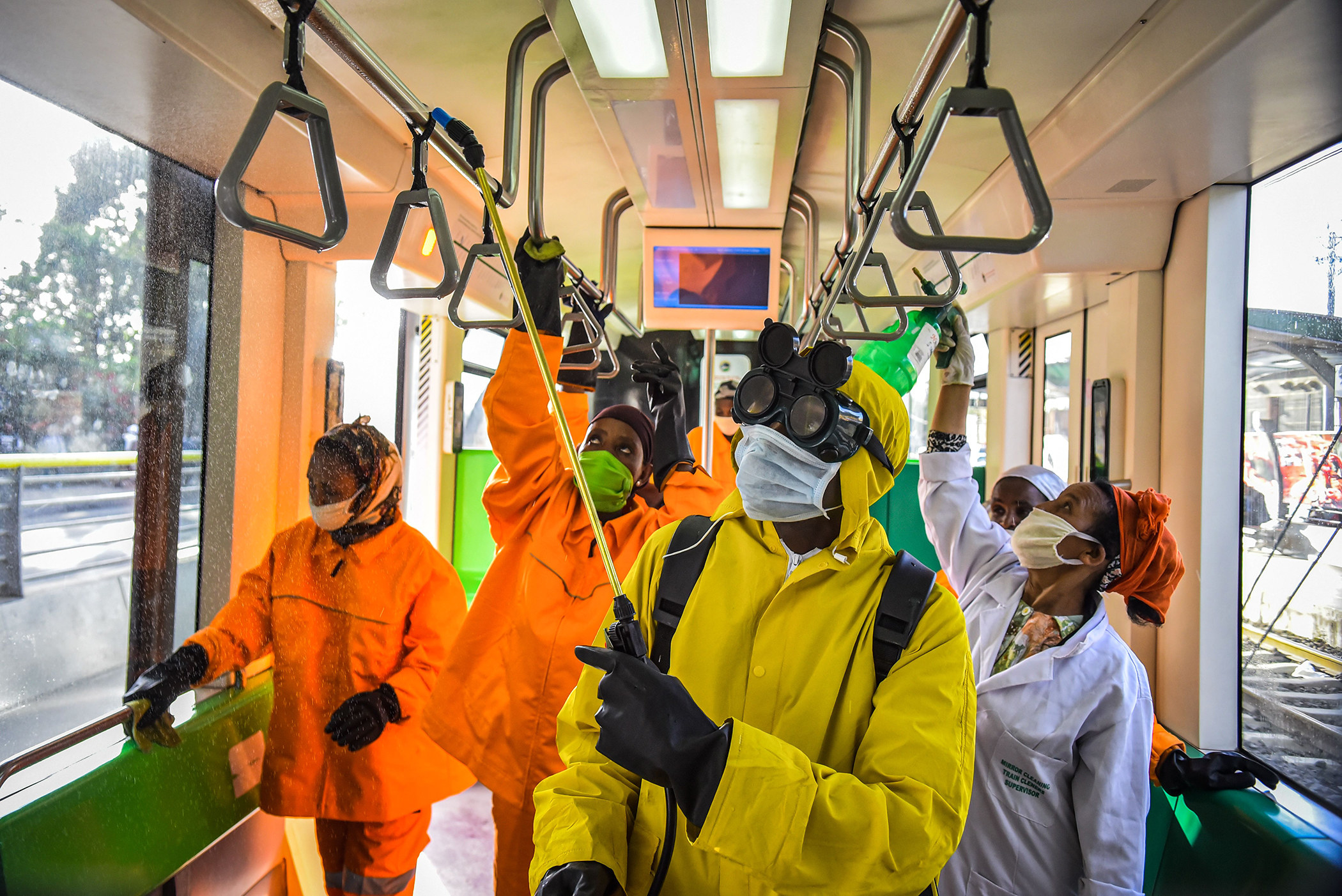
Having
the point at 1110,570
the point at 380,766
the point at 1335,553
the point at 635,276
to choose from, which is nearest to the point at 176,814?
the point at 380,766

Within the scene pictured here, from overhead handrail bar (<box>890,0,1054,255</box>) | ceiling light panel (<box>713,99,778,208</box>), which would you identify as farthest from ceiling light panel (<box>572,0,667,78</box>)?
overhead handrail bar (<box>890,0,1054,255</box>)

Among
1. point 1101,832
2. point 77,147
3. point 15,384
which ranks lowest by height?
point 1101,832

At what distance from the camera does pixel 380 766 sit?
2270 millimetres

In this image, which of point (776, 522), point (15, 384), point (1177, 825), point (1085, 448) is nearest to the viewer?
point (776, 522)

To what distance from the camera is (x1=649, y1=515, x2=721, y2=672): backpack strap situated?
1.23m

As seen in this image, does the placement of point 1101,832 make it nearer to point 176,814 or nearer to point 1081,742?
point 1081,742

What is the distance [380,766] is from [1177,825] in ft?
7.72

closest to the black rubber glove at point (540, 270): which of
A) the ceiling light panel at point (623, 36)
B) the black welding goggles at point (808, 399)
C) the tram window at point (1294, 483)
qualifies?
the ceiling light panel at point (623, 36)

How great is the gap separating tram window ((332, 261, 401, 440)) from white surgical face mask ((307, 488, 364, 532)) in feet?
1.39

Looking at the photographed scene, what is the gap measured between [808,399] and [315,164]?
836 millimetres

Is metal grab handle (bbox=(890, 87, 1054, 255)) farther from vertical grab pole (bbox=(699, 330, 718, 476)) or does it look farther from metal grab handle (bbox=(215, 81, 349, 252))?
vertical grab pole (bbox=(699, 330, 718, 476))

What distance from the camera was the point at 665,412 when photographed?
292 centimetres

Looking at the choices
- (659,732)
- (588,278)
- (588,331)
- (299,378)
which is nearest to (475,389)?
(299,378)

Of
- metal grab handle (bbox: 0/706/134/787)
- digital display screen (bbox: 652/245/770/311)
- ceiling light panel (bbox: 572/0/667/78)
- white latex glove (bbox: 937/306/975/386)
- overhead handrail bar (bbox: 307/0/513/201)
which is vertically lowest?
metal grab handle (bbox: 0/706/134/787)
